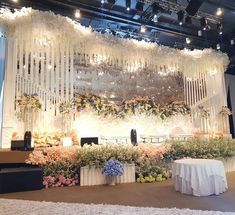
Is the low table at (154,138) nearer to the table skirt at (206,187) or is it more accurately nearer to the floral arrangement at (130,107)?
the floral arrangement at (130,107)

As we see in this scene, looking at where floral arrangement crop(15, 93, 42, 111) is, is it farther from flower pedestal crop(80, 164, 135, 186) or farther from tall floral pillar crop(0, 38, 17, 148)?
flower pedestal crop(80, 164, 135, 186)

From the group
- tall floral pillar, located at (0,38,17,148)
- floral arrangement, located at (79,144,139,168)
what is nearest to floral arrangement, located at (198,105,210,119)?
floral arrangement, located at (79,144,139,168)

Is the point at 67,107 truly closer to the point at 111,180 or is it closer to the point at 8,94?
the point at 8,94

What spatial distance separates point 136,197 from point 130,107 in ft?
10.3

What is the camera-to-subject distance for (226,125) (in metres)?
8.09

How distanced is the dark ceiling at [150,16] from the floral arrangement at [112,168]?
3652mm

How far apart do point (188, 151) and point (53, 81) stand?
3.72 m

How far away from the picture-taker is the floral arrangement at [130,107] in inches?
244

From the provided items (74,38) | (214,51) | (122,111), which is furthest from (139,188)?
(214,51)

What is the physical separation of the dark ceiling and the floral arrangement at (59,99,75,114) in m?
2.40

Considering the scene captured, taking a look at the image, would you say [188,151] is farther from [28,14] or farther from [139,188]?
[28,14]

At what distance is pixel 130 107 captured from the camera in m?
6.66

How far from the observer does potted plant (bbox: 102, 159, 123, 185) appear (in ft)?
15.2

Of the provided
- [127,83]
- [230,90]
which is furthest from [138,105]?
[230,90]
